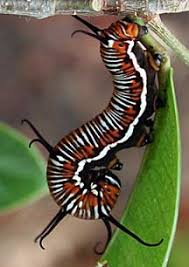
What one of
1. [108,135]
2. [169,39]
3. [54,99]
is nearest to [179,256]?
[54,99]

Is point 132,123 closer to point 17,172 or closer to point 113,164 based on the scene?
point 113,164

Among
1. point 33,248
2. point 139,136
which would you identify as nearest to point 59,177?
point 139,136

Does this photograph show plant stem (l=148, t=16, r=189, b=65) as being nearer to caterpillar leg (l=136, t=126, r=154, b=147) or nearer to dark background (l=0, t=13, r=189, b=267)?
caterpillar leg (l=136, t=126, r=154, b=147)

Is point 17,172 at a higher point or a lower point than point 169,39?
lower

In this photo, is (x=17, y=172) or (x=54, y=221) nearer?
(x=54, y=221)

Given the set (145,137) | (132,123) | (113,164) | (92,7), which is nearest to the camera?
(92,7)

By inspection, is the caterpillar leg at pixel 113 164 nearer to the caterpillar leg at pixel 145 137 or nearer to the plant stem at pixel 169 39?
the caterpillar leg at pixel 145 137

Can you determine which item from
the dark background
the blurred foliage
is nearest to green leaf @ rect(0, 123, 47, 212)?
the blurred foliage

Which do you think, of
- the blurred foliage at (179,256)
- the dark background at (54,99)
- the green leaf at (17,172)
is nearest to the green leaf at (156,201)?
the green leaf at (17,172)
